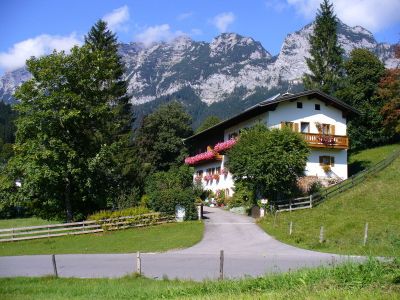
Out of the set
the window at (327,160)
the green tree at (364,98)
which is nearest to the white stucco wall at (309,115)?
the window at (327,160)

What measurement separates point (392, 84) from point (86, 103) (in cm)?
3169

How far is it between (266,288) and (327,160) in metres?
35.5

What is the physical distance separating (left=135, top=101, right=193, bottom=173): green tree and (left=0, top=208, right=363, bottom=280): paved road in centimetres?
2855

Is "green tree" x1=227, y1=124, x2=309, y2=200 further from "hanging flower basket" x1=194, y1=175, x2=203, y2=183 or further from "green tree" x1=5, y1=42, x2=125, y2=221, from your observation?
"hanging flower basket" x1=194, y1=175, x2=203, y2=183

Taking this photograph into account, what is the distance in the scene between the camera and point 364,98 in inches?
2290

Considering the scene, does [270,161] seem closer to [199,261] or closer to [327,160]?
[327,160]

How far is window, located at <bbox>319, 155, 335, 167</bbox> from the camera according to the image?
144 feet

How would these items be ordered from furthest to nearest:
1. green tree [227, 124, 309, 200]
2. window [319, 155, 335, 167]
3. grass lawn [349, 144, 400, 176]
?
1. grass lawn [349, 144, 400, 176]
2. window [319, 155, 335, 167]
3. green tree [227, 124, 309, 200]

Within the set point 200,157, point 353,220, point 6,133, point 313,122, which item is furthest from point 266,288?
point 6,133

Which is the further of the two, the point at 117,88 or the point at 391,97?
the point at 117,88

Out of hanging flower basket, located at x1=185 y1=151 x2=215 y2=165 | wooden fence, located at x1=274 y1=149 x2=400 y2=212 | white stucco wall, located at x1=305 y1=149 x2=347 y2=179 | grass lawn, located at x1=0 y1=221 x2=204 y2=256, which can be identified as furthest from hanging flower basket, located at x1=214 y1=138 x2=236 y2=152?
grass lawn, located at x1=0 y1=221 x2=204 y2=256

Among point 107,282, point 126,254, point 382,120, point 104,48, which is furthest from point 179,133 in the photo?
point 107,282

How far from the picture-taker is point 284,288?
9.95 m

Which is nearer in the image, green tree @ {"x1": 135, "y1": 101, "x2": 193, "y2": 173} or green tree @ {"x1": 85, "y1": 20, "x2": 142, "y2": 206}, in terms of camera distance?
green tree @ {"x1": 85, "y1": 20, "x2": 142, "y2": 206}
